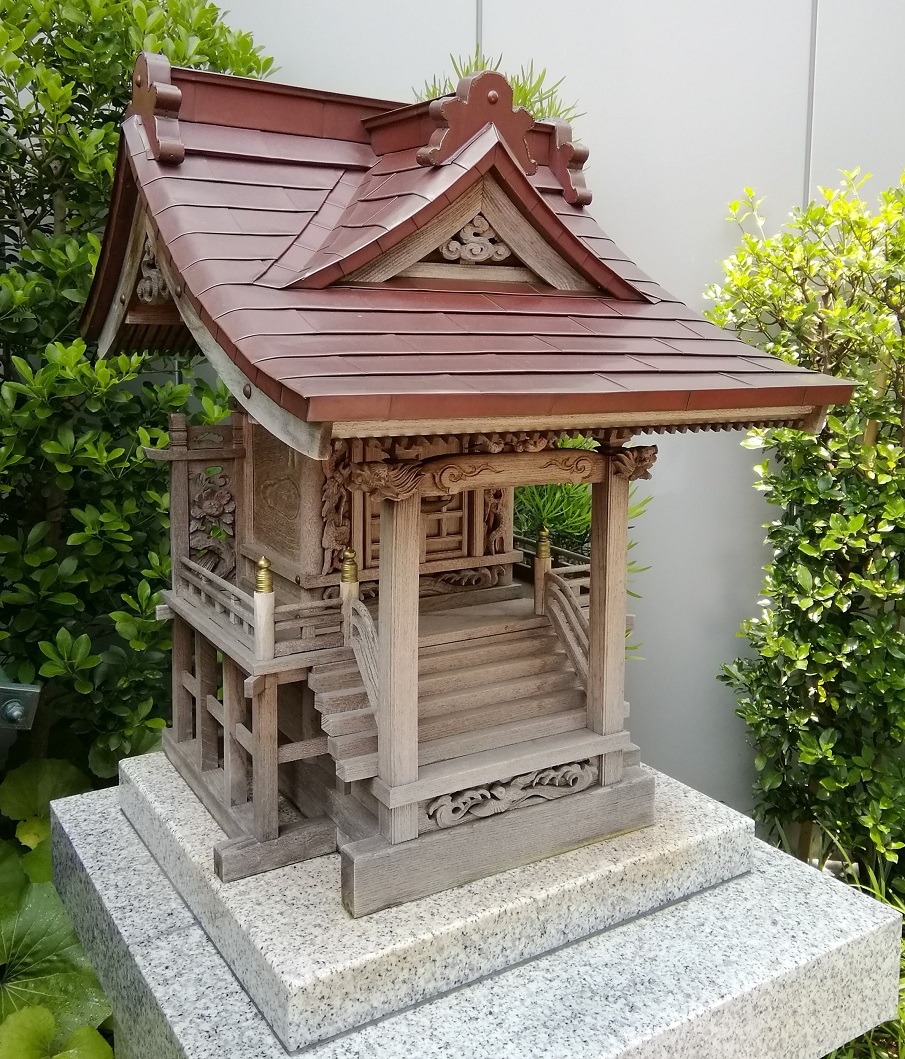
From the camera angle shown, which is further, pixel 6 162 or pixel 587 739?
pixel 6 162

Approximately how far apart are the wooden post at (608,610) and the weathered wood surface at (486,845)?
13 centimetres

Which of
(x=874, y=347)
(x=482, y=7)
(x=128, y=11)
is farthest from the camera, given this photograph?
(x=482, y=7)

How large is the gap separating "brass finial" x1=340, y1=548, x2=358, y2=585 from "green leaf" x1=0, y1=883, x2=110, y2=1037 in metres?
2.16

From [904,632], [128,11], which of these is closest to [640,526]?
[904,632]

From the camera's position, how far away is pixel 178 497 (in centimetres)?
362

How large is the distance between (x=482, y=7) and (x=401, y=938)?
521cm

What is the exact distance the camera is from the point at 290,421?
88.0 inches

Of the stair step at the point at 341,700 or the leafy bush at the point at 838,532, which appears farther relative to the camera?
the leafy bush at the point at 838,532

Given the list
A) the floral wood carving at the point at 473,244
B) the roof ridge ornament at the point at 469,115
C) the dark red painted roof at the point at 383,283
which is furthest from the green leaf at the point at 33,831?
the roof ridge ornament at the point at 469,115

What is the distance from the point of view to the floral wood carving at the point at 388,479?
2.53m

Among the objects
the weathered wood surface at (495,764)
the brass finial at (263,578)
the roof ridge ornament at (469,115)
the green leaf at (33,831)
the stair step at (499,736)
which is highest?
the roof ridge ornament at (469,115)

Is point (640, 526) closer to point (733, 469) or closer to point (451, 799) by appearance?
point (733, 469)

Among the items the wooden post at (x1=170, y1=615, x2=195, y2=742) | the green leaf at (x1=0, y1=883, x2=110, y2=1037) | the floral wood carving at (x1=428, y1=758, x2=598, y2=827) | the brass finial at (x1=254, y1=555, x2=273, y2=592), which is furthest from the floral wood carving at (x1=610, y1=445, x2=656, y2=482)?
the green leaf at (x1=0, y1=883, x2=110, y2=1037)

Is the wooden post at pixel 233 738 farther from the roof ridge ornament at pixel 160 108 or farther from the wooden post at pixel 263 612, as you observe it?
the roof ridge ornament at pixel 160 108
